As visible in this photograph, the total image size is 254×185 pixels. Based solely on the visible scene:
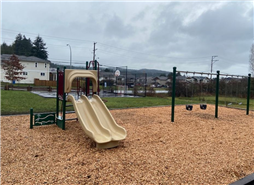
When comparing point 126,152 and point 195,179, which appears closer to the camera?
point 195,179

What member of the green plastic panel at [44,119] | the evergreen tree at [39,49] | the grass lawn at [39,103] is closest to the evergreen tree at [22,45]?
the evergreen tree at [39,49]

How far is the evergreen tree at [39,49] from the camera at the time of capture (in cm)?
6651

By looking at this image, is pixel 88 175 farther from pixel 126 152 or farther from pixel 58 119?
pixel 58 119

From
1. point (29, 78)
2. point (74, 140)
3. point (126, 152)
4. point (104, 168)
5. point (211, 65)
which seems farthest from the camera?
point (211, 65)

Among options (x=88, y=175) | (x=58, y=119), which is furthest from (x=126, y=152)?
(x=58, y=119)

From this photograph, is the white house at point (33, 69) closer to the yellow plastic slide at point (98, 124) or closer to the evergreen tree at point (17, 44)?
the evergreen tree at point (17, 44)

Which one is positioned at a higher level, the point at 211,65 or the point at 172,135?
the point at 211,65

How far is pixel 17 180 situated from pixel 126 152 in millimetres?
1969

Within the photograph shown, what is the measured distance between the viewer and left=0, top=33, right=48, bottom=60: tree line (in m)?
66.7

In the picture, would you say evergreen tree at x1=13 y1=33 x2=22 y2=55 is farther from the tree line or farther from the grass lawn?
the grass lawn

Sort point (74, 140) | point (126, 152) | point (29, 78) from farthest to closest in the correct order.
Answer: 1. point (29, 78)
2. point (74, 140)
3. point (126, 152)

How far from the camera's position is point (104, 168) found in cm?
331

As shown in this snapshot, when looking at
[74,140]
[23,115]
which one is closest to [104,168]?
[74,140]

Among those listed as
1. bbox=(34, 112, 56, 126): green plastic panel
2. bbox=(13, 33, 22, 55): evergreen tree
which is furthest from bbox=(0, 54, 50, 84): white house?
bbox=(34, 112, 56, 126): green plastic panel
